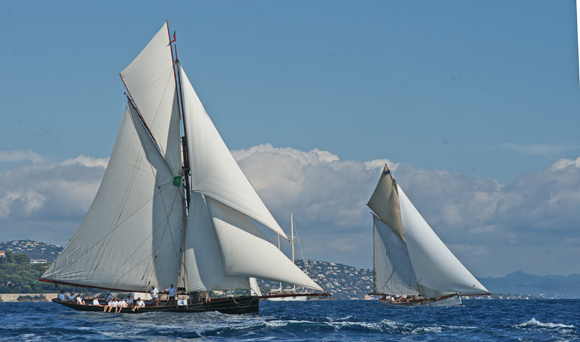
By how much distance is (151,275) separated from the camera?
56594 mm

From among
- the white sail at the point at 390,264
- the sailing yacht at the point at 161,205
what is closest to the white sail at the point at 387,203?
the white sail at the point at 390,264

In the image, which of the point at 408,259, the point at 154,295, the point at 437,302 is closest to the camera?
the point at 154,295

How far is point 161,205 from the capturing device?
2222 inches

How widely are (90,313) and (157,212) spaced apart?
9.67m

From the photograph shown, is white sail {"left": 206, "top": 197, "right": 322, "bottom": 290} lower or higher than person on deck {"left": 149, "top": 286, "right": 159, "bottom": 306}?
higher

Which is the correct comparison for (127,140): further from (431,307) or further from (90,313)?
(431,307)

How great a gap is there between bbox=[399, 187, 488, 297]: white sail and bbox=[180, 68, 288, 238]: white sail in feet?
124

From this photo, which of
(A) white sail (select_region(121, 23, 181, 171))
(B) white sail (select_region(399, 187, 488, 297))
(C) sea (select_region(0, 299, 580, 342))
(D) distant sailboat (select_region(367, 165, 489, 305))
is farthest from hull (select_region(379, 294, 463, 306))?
(A) white sail (select_region(121, 23, 181, 171))

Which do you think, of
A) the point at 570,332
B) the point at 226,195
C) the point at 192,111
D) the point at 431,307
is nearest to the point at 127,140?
the point at 192,111

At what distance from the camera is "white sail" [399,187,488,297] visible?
8531 centimetres

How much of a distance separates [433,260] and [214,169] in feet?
132

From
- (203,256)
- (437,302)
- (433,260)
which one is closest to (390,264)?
(437,302)

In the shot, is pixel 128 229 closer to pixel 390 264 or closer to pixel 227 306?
pixel 227 306

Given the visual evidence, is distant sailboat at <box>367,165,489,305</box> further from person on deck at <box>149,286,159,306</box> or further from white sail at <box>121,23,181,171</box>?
person on deck at <box>149,286,159,306</box>
